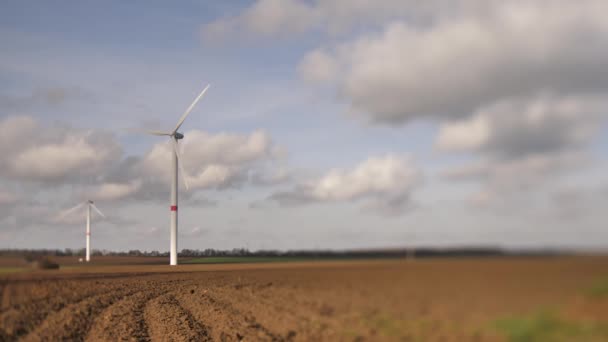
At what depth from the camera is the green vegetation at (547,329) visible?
442 centimetres

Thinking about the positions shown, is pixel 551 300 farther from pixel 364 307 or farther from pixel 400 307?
pixel 364 307

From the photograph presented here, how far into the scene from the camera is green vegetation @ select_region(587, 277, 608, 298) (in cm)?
426

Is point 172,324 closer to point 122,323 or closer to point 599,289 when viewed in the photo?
point 122,323

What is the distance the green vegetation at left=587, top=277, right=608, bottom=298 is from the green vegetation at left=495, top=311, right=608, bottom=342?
29 centimetres

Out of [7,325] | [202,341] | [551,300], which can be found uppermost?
[551,300]

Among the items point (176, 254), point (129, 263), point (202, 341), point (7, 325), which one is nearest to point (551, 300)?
point (7, 325)

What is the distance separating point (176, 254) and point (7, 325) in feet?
126

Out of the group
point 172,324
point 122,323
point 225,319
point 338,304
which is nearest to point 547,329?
point 338,304

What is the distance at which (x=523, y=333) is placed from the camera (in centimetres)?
529

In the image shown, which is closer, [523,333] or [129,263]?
[523,333]

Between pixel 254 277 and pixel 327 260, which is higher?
pixel 327 260

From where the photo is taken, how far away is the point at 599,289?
4.33m

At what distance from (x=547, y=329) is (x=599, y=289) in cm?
105

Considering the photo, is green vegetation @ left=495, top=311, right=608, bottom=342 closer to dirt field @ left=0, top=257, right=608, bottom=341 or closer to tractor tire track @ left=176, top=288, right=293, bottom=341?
dirt field @ left=0, top=257, right=608, bottom=341
